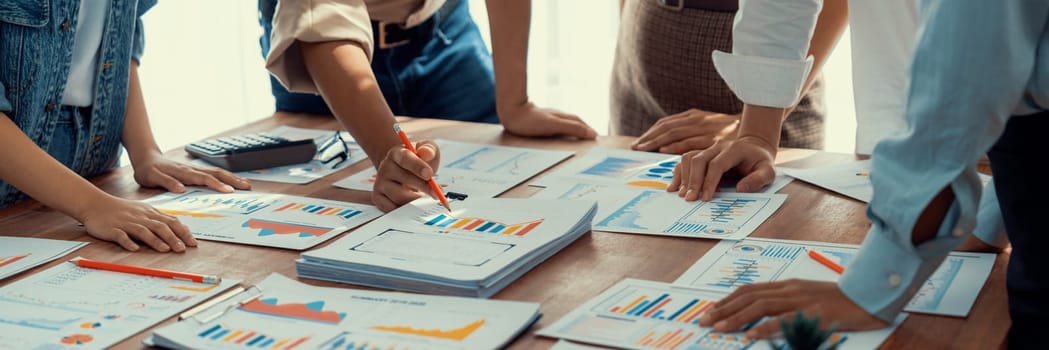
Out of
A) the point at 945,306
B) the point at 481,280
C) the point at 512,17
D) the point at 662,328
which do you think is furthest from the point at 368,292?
the point at 512,17

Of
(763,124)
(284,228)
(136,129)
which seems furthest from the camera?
(136,129)

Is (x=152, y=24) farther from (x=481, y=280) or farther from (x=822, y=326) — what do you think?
(x=822, y=326)

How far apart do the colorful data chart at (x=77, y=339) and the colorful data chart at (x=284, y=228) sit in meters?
0.32

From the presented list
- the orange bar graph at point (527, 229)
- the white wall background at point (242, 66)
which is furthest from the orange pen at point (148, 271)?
the white wall background at point (242, 66)

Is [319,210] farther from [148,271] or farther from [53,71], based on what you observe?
[53,71]

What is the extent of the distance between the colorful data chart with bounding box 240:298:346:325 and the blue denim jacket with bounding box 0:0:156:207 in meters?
0.60

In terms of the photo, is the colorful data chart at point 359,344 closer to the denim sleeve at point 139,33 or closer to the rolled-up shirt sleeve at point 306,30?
the rolled-up shirt sleeve at point 306,30

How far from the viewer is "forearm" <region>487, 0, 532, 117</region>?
1.90 meters

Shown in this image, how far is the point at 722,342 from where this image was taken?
94 centimetres

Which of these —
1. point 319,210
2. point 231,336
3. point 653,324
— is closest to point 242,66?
point 319,210

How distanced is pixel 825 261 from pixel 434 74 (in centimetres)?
108

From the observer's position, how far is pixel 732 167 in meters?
1.49

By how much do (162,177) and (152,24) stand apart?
214 centimetres

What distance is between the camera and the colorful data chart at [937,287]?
1.02 meters
